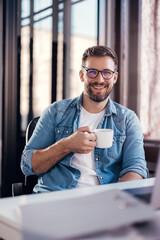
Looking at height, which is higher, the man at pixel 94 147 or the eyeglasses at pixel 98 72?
the eyeglasses at pixel 98 72

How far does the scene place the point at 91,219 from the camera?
2.01 feet

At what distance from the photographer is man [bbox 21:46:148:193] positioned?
1472 mm

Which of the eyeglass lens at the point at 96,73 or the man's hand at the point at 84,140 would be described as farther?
the eyeglass lens at the point at 96,73

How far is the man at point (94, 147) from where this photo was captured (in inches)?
57.9

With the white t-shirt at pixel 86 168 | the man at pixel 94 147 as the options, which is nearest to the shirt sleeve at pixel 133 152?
the man at pixel 94 147

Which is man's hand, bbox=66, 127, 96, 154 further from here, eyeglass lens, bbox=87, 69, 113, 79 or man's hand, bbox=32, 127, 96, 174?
eyeglass lens, bbox=87, 69, 113, 79

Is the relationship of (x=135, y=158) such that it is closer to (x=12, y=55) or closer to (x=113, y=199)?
(x=113, y=199)

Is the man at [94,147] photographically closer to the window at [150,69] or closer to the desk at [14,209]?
the desk at [14,209]

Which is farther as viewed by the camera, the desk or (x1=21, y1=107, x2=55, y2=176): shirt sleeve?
(x1=21, y1=107, x2=55, y2=176): shirt sleeve

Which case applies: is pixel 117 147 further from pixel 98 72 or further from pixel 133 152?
pixel 98 72

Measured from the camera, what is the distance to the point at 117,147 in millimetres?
1539

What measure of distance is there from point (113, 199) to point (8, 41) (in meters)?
2.56

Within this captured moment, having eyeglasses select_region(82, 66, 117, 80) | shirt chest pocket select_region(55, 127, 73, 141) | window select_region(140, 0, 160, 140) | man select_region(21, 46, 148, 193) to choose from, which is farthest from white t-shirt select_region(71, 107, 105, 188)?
window select_region(140, 0, 160, 140)

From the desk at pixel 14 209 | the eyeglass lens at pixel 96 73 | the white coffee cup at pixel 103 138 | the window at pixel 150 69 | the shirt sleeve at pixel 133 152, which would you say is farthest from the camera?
the window at pixel 150 69
